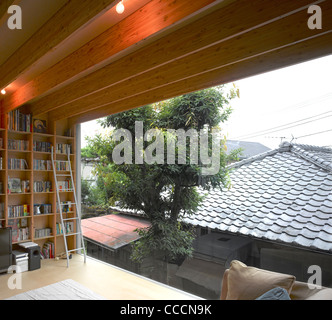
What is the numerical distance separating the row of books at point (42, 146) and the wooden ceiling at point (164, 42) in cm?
168

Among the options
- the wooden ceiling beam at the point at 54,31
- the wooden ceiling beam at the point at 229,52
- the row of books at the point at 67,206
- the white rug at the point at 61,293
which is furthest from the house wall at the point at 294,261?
the row of books at the point at 67,206

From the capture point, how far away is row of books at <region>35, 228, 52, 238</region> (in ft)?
16.4

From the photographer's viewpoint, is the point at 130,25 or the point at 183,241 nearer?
the point at 130,25

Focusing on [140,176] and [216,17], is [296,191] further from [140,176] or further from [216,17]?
[140,176]

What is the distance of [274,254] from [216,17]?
7.86 feet

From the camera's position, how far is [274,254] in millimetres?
2814

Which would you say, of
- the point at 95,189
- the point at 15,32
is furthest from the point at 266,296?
the point at 95,189

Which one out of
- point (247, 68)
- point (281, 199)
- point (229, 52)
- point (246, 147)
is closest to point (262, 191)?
point (281, 199)

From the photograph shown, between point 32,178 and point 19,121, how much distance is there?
3.50 ft

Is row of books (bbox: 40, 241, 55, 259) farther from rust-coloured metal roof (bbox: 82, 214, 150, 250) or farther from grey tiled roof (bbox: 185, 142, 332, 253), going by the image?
grey tiled roof (bbox: 185, 142, 332, 253)

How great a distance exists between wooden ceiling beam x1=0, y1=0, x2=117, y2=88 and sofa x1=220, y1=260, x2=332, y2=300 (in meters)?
2.29

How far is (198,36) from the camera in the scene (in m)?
2.26

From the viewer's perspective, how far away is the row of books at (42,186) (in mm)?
4973

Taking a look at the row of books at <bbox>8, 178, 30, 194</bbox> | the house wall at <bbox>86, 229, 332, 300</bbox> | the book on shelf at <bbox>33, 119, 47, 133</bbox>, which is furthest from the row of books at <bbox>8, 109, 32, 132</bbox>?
the house wall at <bbox>86, 229, 332, 300</bbox>
